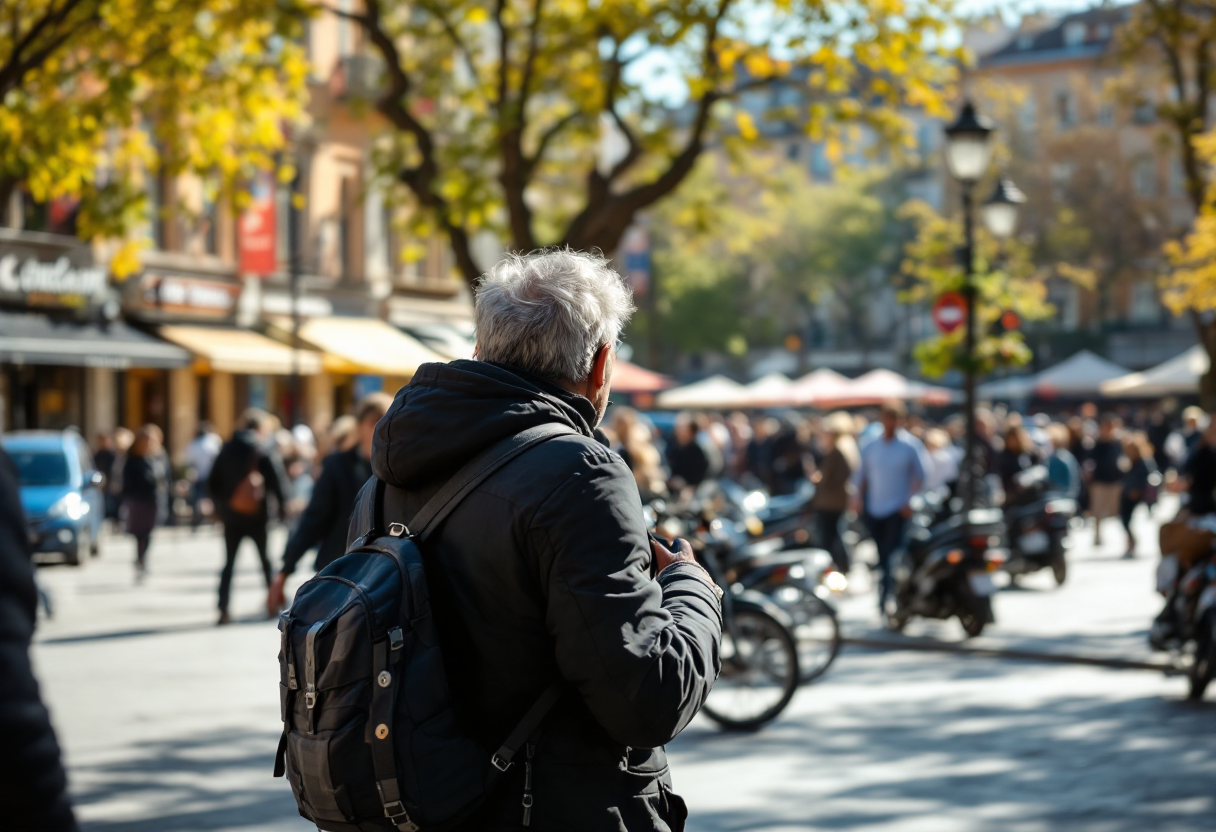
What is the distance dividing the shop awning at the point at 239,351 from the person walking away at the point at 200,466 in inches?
133

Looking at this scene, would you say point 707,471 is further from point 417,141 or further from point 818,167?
point 818,167

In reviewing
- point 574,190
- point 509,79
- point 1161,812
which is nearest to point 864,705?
point 1161,812

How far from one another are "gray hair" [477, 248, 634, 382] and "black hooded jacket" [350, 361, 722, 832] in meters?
0.06

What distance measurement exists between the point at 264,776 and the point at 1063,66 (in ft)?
279

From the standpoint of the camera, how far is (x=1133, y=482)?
20719 millimetres

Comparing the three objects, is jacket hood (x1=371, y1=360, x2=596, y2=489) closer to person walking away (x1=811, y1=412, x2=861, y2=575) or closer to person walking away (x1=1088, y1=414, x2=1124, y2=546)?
person walking away (x1=811, y1=412, x2=861, y2=575)

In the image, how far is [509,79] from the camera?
1783 cm

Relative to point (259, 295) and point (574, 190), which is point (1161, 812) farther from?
point (259, 295)

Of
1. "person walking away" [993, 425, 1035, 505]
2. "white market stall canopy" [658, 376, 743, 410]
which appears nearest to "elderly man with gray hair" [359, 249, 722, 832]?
"person walking away" [993, 425, 1035, 505]

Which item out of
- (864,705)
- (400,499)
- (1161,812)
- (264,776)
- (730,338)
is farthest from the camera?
(730,338)

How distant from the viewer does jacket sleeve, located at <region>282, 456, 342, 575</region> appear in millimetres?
8789

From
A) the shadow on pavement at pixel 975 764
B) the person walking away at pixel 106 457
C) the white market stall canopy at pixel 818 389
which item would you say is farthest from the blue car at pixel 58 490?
the white market stall canopy at pixel 818 389

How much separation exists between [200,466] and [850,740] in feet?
59.2

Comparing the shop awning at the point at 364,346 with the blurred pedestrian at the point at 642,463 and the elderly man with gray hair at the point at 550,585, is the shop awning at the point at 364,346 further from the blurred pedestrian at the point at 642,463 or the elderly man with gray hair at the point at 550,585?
the elderly man with gray hair at the point at 550,585
